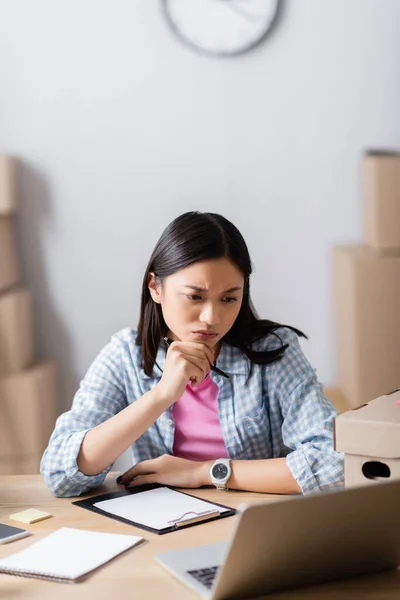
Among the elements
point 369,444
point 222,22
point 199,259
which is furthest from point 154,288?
point 222,22

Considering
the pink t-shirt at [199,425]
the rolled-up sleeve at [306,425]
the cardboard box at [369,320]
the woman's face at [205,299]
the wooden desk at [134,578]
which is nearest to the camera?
the wooden desk at [134,578]

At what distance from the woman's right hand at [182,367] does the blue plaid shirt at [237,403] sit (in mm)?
108

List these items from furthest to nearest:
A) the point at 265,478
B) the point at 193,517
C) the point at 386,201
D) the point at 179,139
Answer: the point at 179,139
the point at 386,201
the point at 265,478
the point at 193,517

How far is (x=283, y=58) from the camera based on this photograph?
2.79 m

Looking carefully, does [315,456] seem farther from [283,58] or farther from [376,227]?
[283,58]

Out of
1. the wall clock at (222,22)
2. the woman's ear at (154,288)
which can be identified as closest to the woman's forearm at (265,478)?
the woman's ear at (154,288)

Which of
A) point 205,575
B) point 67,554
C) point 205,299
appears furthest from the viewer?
point 205,299

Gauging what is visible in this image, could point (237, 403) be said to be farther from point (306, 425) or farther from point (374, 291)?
point (374, 291)

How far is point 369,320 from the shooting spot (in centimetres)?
267

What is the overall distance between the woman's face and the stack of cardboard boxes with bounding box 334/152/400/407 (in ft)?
3.54

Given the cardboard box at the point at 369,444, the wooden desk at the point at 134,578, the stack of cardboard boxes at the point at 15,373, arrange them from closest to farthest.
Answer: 1. the wooden desk at the point at 134,578
2. the cardboard box at the point at 369,444
3. the stack of cardboard boxes at the point at 15,373

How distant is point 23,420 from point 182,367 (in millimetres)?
1339

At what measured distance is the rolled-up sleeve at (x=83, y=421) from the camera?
150cm

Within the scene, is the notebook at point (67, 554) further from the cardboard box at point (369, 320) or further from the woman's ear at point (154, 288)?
the cardboard box at point (369, 320)
